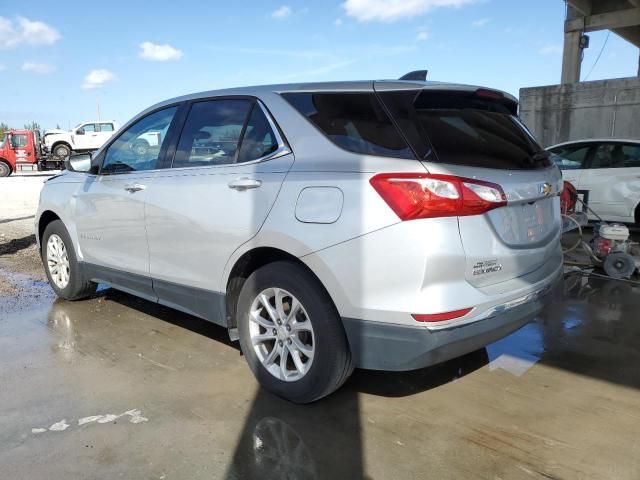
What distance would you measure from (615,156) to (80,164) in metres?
7.67

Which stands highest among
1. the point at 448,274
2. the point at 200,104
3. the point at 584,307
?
the point at 200,104

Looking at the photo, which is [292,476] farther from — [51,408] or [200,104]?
[200,104]

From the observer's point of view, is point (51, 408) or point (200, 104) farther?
point (200, 104)

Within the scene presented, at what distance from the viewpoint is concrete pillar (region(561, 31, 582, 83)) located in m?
21.0

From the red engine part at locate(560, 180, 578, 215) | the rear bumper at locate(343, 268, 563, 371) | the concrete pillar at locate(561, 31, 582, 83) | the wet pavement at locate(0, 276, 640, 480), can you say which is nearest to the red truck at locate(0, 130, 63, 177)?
the concrete pillar at locate(561, 31, 582, 83)

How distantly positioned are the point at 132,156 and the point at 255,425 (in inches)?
96.1

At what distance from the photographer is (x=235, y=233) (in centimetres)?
316

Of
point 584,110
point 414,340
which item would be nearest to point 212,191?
point 414,340

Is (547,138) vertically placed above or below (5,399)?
above

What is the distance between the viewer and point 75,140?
91.1 ft

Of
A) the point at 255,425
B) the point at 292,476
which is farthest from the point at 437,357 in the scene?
the point at 255,425

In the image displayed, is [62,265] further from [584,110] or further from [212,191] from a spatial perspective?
[584,110]

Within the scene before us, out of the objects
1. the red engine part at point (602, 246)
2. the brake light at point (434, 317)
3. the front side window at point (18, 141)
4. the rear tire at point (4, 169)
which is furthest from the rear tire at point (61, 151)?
the brake light at point (434, 317)

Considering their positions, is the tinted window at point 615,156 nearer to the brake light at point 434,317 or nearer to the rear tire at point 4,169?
the brake light at point 434,317
